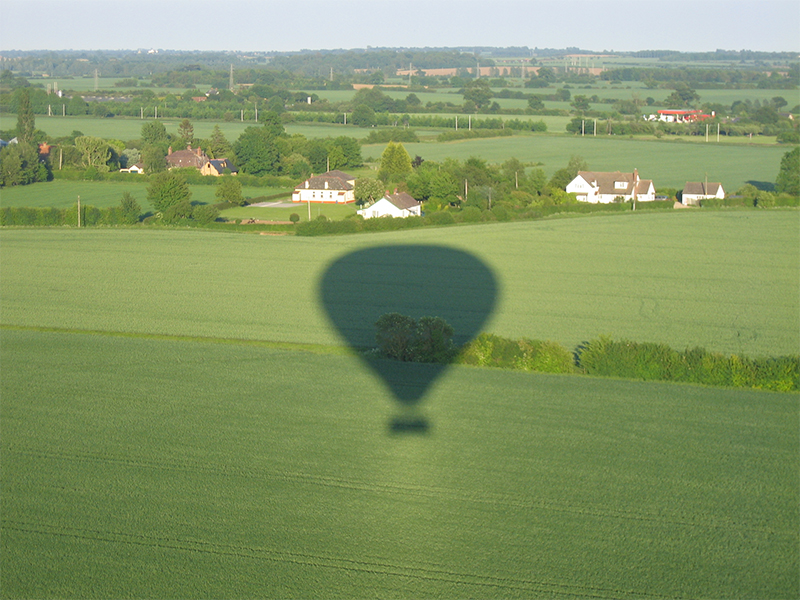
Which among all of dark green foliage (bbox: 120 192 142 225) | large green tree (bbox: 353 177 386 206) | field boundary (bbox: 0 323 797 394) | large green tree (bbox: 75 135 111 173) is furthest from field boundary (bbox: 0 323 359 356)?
large green tree (bbox: 75 135 111 173)

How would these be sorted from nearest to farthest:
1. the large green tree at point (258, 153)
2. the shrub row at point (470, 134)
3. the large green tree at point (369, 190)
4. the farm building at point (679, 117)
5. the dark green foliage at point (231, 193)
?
1. the dark green foliage at point (231, 193)
2. the large green tree at point (369, 190)
3. the large green tree at point (258, 153)
4. the shrub row at point (470, 134)
5. the farm building at point (679, 117)

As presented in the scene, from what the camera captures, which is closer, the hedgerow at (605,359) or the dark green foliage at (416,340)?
the hedgerow at (605,359)

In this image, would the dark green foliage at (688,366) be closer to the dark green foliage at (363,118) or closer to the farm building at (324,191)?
the farm building at (324,191)

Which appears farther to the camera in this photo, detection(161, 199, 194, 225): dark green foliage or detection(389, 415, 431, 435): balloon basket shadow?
detection(161, 199, 194, 225): dark green foliage

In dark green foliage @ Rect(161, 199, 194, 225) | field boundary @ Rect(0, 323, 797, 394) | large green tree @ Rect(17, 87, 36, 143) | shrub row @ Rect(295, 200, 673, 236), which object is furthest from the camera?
large green tree @ Rect(17, 87, 36, 143)

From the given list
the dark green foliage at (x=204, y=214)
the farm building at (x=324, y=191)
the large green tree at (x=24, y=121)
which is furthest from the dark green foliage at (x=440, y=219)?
the large green tree at (x=24, y=121)

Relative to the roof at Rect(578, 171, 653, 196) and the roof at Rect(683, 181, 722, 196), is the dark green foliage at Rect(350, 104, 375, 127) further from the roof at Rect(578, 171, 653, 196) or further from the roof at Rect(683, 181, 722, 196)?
the roof at Rect(683, 181, 722, 196)
